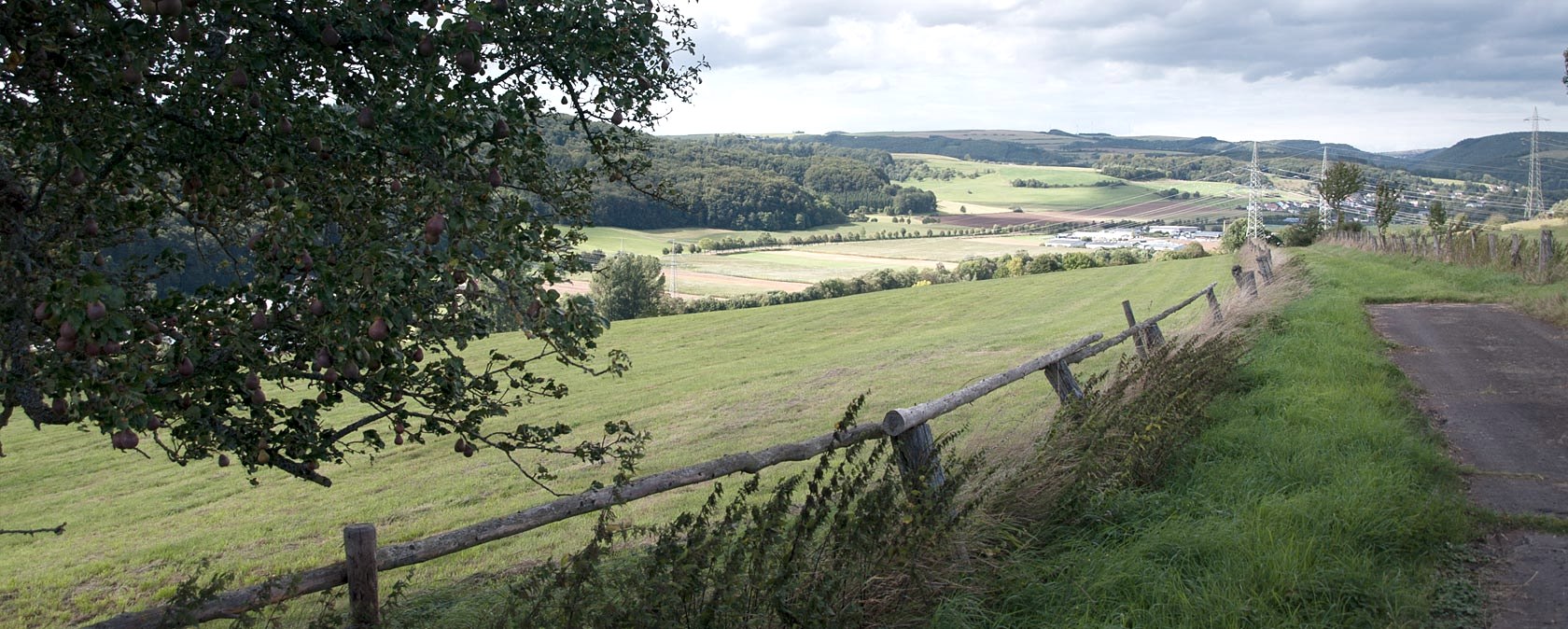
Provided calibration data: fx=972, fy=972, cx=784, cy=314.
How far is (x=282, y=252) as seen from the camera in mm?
3654

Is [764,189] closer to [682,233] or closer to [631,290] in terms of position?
[682,233]

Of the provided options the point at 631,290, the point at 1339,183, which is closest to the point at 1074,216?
the point at 1339,183

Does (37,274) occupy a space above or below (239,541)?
above

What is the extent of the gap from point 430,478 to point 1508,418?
14.6 metres

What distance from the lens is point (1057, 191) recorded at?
16200cm

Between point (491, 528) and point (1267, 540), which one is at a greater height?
point (491, 528)

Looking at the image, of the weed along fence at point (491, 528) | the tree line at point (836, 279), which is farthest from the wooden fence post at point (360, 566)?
the tree line at point (836, 279)

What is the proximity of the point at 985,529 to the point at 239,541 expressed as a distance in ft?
37.6

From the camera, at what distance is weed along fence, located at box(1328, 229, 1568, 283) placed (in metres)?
18.6

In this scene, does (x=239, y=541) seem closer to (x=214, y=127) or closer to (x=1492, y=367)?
(x=214, y=127)

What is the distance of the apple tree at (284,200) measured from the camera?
3588mm

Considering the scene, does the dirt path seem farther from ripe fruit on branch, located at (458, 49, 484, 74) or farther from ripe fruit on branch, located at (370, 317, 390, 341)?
ripe fruit on branch, located at (458, 49, 484, 74)

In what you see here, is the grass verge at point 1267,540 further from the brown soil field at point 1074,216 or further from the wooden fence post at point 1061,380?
the brown soil field at point 1074,216

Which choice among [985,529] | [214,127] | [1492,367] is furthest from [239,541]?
[1492,367]
